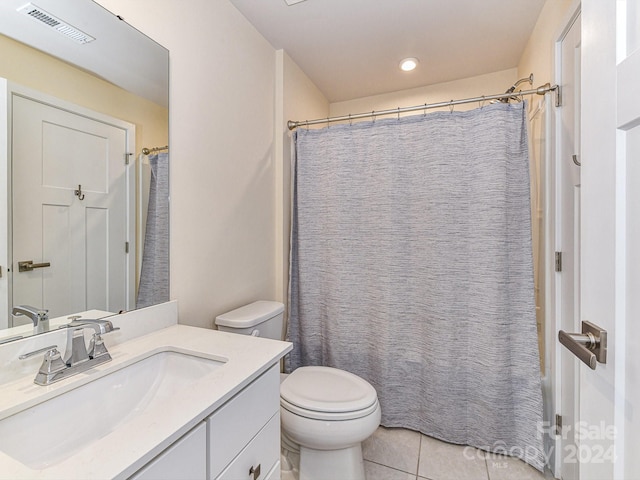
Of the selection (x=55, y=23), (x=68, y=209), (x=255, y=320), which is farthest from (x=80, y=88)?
(x=255, y=320)

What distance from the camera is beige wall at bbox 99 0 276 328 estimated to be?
1250 millimetres

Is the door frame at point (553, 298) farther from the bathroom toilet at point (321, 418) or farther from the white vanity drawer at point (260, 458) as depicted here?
the white vanity drawer at point (260, 458)

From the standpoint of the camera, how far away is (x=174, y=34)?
4.06 feet

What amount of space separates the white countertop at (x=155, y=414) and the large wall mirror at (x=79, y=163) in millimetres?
190

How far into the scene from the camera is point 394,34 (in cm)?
179

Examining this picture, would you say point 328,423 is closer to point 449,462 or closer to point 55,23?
point 449,462

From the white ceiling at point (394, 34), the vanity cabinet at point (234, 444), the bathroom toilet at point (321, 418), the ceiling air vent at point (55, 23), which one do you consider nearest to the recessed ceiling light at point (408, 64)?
the white ceiling at point (394, 34)

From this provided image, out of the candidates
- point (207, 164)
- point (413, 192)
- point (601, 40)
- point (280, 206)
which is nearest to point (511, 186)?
point (413, 192)

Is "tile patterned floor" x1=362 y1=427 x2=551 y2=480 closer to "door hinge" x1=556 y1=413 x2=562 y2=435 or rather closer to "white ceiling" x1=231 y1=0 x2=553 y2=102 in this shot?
"door hinge" x1=556 y1=413 x2=562 y2=435

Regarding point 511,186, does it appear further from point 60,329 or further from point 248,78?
point 60,329

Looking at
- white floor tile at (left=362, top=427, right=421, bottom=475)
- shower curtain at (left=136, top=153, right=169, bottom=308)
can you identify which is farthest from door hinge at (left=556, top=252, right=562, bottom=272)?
shower curtain at (left=136, top=153, right=169, bottom=308)

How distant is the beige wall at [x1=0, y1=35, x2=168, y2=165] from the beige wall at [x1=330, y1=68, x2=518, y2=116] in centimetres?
194

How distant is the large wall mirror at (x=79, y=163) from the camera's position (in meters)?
0.79

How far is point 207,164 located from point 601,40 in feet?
4.48
